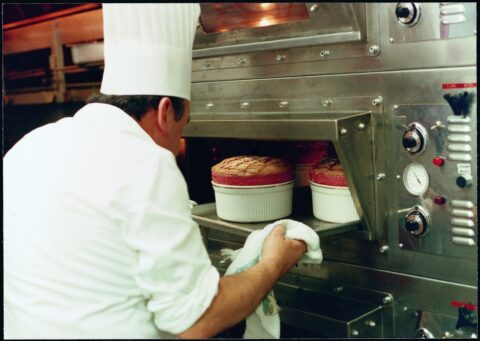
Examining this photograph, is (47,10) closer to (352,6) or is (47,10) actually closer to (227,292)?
(352,6)

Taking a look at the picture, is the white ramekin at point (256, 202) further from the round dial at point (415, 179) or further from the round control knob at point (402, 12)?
the round control knob at point (402, 12)

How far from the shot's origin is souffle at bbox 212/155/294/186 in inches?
69.7

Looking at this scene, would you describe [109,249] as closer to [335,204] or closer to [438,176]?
[335,204]

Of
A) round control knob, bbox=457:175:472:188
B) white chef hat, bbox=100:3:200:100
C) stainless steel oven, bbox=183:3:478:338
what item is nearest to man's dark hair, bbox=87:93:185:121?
white chef hat, bbox=100:3:200:100

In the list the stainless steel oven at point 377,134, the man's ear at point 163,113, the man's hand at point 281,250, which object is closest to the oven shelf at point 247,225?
the stainless steel oven at point 377,134

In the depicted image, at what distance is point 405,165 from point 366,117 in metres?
0.18

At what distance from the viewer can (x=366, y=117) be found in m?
1.65

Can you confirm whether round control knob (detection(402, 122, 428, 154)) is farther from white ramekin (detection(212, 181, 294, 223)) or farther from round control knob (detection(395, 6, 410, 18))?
white ramekin (detection(212, 181, 294, 223))

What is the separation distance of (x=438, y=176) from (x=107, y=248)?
90 cm

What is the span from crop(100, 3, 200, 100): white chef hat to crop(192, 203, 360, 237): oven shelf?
Result: 0.46 m

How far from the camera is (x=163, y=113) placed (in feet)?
5.04

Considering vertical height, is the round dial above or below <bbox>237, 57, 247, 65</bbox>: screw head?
below

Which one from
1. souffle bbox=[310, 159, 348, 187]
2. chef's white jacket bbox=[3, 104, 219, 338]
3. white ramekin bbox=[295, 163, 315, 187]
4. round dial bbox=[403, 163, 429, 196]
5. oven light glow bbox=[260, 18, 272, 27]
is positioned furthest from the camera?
white ramekin bbox=[295, 163, 315, 187]

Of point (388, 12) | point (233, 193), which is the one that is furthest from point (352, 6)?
point (233, 193)
